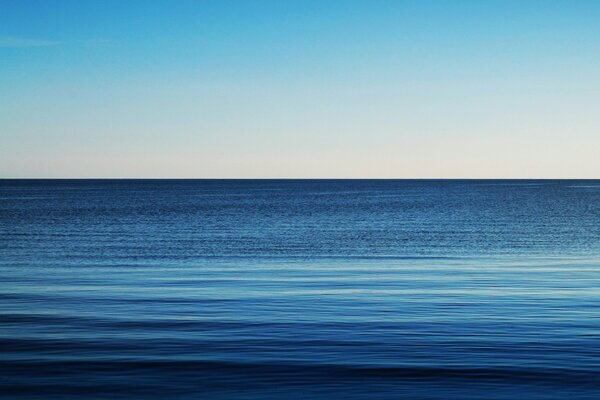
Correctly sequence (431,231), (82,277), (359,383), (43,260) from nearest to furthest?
1. (359,383)
2. (82,277)
3. (43,260)
4. (431,231)

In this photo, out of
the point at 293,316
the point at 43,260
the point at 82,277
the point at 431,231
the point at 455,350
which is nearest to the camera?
the point at 455,350

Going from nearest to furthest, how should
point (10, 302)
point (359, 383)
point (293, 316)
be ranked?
point (359, 383), point (293, 316), point (10, 302)

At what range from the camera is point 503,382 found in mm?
11492

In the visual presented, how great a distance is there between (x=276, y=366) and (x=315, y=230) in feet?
140

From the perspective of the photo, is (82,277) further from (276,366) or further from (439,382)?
(439,382)

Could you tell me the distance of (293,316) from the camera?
17016 millimetres

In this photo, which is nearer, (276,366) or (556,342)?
(276,366)

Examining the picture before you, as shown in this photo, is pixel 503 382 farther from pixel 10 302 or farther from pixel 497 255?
pixel 497 255

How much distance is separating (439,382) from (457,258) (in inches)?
893

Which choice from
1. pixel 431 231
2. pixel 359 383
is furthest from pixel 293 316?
pixel 431 231

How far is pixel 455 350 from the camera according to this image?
13492 millimetres

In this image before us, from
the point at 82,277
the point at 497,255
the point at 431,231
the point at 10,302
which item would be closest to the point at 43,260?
the point at 82,277

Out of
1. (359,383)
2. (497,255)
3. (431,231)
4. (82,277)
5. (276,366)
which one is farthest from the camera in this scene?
(431,231)

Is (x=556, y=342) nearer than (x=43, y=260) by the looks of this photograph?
Yes
